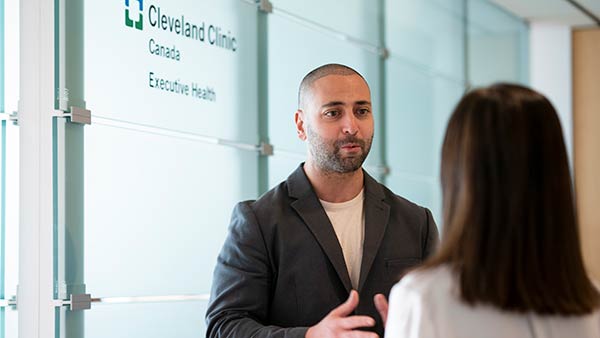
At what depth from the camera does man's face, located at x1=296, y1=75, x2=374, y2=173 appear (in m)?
3.17

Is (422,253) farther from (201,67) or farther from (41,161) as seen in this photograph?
(201,67)

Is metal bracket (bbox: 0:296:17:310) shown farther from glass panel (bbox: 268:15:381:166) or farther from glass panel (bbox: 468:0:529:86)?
glass panel (bbox: 468:0:529:86)

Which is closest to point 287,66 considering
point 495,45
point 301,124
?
point 301,124

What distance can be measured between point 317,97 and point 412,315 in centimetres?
166

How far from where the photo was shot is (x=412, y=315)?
1728 mm

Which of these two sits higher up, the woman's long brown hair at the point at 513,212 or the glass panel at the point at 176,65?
the glass panel at the point at 176,65

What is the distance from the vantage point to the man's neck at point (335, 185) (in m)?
3.16

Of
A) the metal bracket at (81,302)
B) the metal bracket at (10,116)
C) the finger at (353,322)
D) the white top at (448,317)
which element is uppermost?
the metal bracket at (10,116)

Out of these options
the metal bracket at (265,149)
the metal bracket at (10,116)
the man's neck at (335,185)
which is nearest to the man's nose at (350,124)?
the man's neck at (335,185)

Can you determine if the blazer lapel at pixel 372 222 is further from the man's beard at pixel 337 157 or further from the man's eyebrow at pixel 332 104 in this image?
the man's eyebrow at pixel 332 104

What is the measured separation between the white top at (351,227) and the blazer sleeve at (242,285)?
0.79ft

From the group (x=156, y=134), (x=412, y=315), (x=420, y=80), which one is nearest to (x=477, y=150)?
(x=412, y=315)

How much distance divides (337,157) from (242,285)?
20.5 inches

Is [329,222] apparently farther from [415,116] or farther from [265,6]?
[415,116]
